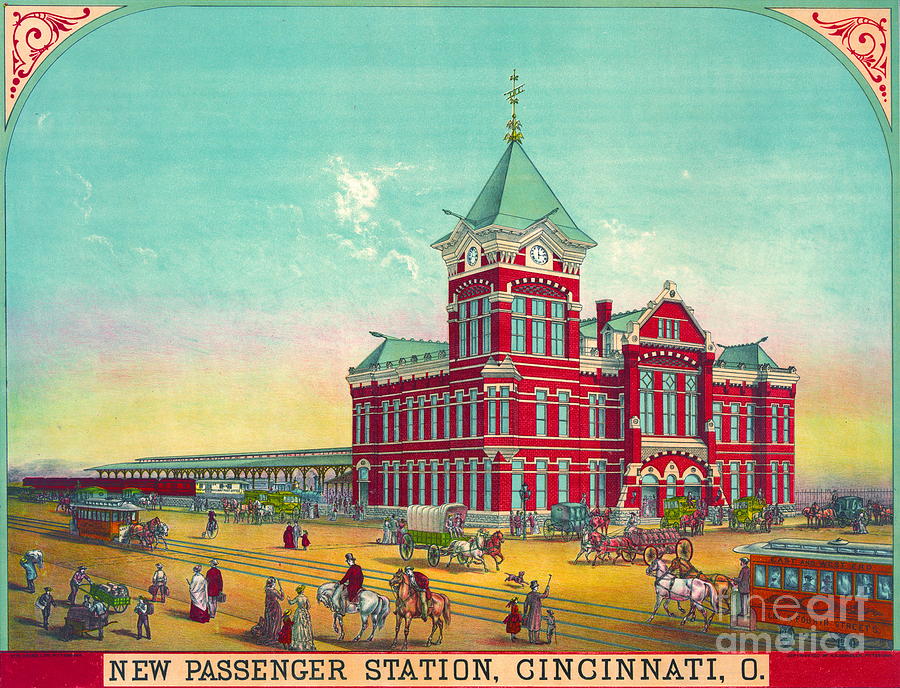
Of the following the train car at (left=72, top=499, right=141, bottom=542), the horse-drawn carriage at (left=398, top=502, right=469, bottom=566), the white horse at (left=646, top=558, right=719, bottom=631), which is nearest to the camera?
the white horse at (left=646, top=558, right=719, bottom=631)

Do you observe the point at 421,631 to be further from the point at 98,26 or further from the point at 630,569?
the point at 98,26

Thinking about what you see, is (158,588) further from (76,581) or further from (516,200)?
(516,200)

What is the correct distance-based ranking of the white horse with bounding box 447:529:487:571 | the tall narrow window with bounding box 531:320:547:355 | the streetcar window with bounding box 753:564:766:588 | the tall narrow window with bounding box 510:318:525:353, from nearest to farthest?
the streetcar window with bounding box 753:564:766:588, the white horse with bounding box 447:529:487:571, the tall narrow window with bounding box 510:318:525:353, the tall narrow window with bounding box 531:320:547:355

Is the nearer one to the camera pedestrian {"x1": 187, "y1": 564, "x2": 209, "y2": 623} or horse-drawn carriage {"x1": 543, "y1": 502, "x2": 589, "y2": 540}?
pedestrian {"x1": 187, "y1": 564, "x2": 209, "y2": 623}

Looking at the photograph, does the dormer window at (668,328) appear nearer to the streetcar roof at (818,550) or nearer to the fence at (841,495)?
the fence at (841,495)

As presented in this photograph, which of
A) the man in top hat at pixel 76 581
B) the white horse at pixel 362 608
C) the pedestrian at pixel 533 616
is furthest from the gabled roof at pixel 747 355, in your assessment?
the man in top hat at pixel 76 581

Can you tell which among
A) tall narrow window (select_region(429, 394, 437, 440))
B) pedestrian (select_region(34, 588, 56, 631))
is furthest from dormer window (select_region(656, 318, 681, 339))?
pedestrian (select_region(34, 588, 56, 631))

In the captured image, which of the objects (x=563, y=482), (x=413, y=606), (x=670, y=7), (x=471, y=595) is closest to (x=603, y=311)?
(x=563, y=482)

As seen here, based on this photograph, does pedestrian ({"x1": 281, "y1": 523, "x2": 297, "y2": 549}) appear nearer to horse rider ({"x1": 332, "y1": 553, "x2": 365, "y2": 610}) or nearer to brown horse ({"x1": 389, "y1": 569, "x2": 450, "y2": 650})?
horse rider ({"x1": 332, "y1": 553, "x2": 365, "y2": 610})
